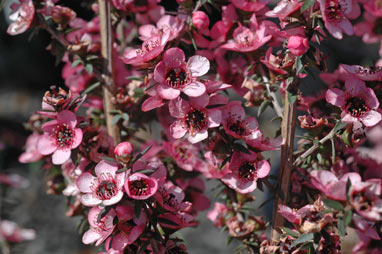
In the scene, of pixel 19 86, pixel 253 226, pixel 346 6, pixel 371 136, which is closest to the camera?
pixel 346 6

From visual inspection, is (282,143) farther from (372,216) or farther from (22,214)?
(22,214)

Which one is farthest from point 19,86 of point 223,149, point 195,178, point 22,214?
point 223,149

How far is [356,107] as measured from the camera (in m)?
1.15

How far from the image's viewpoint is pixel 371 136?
12.4ft

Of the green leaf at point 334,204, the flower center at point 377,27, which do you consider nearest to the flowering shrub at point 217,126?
the green leaf at point 334,204

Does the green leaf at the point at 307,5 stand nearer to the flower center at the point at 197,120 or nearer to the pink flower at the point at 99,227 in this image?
the flower center at the point at 197,120

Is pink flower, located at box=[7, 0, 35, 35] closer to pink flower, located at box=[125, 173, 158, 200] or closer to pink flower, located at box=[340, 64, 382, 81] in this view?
pink flower, located at box=[125, 173, 158, 200]

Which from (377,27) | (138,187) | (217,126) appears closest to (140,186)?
(138,187)

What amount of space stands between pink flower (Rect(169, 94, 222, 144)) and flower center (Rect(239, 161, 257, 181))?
166mm

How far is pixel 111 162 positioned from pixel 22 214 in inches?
106

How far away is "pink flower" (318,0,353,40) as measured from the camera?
3.68ft

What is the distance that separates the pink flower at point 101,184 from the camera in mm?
1083

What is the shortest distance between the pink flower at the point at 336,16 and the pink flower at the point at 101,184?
2.03 feet

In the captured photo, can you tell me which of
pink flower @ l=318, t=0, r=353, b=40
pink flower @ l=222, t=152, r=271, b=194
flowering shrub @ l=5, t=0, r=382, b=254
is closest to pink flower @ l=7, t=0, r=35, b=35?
flowering shrub @ l=5, t=0, r=382, b=254
